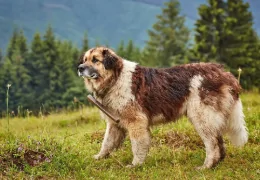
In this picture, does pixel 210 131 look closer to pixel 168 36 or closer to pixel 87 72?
pixel 87 72

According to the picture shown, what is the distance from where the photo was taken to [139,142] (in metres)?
6.53

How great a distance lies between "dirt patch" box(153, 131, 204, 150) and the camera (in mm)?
7732

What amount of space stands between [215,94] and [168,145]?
1.69 m

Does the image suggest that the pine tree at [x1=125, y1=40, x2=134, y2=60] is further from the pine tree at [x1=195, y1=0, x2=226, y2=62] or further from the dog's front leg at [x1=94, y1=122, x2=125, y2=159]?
the dog's front leg at [x1=94, y1=122, x2=125, y2=159]

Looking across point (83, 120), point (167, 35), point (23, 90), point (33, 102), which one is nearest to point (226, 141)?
point (83, 120)

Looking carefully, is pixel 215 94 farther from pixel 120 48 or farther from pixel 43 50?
pixel 120 48

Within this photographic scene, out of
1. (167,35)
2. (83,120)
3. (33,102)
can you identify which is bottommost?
(33,102)

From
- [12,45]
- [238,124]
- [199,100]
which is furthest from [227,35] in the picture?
[12,45]

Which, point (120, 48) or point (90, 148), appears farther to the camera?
point (120, 48)

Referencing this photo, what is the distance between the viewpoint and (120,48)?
68500 mm

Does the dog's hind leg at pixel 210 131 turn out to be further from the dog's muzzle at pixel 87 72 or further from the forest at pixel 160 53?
the forest at pixel 160 53

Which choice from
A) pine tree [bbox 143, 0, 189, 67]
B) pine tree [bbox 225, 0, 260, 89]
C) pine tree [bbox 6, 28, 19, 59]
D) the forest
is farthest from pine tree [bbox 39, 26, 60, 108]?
pine tree [bbox 225, 0, 260, 89]

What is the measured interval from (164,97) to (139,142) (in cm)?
86

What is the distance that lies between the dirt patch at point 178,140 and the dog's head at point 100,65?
1914 millimetres
